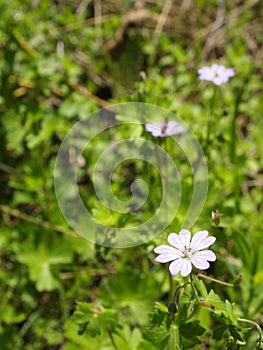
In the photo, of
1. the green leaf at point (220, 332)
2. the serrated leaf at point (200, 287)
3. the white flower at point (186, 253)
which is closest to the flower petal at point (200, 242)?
the white flower at point (186, 253)

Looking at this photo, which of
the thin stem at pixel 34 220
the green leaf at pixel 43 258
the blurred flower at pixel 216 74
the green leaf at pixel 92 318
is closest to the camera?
the green leaf at pixel 92 318

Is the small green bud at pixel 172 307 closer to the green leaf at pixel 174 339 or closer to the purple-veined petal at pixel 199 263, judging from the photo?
the green leaf at pixel 174 339

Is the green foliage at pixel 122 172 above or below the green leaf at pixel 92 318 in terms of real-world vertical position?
above

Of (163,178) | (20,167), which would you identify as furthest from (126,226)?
(20,167)

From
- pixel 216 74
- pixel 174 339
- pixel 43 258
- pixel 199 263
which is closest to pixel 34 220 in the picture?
pixel 43 258

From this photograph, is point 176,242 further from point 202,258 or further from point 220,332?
point 220,332

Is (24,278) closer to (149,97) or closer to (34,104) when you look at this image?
(34,104)

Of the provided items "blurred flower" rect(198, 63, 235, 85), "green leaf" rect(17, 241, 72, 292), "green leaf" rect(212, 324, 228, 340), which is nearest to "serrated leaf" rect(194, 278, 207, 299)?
"green leaf" rect(212, 324, 228, 340)
